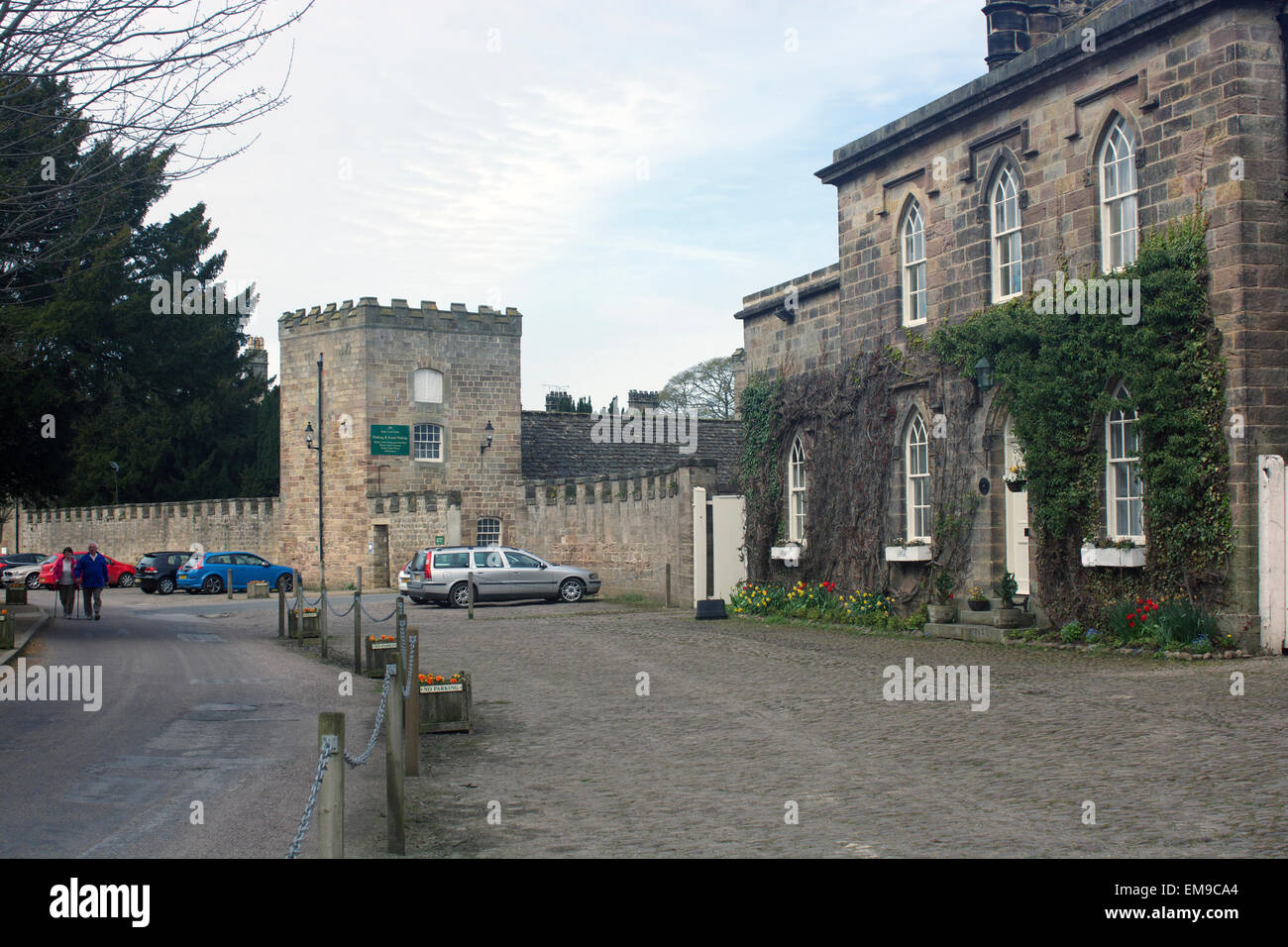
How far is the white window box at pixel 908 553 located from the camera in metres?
19.8

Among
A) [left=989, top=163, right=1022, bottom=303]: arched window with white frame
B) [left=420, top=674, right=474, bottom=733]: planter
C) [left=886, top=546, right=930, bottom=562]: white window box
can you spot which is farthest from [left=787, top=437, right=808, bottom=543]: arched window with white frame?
[left=420, top=674, right=474, bottom=733]: planter

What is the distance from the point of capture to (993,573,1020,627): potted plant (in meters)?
17.4

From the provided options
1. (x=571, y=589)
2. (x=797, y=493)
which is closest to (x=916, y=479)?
(x=797, y=493)

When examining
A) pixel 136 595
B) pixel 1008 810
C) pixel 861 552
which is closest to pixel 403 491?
pixel 136 595

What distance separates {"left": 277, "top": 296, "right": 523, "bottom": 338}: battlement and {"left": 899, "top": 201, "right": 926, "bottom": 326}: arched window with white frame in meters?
23.8

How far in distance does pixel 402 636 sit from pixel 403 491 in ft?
94.4

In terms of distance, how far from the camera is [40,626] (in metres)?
25.6

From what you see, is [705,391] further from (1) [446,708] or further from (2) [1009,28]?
(1) [446,708]

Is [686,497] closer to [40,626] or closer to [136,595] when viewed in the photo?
[40,626]

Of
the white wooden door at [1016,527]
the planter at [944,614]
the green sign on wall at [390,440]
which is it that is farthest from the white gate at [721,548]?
the green sign on wall at [390,440]
